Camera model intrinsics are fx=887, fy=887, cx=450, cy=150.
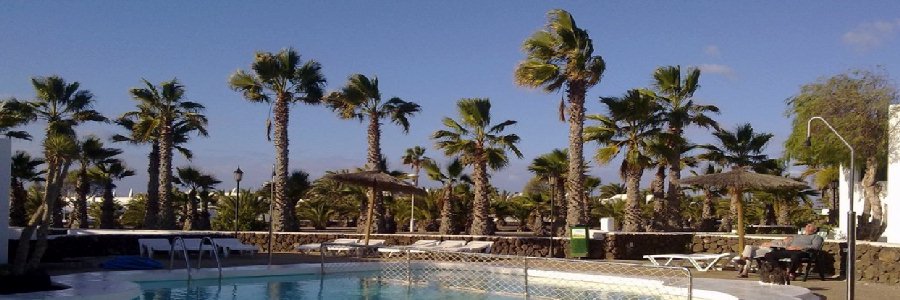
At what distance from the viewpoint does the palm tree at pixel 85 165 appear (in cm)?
3497

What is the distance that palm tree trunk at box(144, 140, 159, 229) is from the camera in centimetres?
3259

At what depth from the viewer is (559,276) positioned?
54.2 ft

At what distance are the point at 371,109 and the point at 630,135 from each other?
8825 millimetres

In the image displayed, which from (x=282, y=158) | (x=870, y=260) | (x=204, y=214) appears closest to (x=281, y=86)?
Answer: (x=282, y=158)

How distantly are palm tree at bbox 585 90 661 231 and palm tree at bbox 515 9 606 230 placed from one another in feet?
5.54

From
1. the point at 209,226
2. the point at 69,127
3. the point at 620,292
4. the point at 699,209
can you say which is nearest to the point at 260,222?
the point at 209,226

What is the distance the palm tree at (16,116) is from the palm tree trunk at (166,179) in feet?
15.6

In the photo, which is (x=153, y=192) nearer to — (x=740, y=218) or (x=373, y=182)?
(x=373, y=182)

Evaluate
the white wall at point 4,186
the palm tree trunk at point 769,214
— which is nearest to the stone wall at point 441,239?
the white wall at point 4,186

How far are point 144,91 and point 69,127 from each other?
3.16 m

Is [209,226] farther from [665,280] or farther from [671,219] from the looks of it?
[665,280]

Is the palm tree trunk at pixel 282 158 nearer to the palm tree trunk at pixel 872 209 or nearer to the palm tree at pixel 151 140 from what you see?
the palm tree at pixel 151 140

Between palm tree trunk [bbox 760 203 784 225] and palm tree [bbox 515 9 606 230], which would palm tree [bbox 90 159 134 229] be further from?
palm tree trunk [bbox 760 203 784 225]

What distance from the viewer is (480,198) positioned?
28.0 metres
